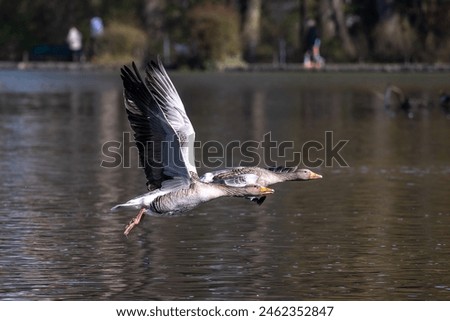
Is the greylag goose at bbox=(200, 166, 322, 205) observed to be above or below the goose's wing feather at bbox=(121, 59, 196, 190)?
below

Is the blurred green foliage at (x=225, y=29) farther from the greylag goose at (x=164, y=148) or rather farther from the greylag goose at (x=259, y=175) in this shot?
the greylag goose at (x=164, y=148)

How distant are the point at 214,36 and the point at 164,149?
55932mm

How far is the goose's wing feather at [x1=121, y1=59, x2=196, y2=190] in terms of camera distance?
15.4m

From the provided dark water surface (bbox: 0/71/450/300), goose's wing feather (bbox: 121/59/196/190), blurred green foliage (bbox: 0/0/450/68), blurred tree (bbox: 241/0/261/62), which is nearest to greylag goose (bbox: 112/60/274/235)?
goose's wing feather (bbox: 121/59/196/190)

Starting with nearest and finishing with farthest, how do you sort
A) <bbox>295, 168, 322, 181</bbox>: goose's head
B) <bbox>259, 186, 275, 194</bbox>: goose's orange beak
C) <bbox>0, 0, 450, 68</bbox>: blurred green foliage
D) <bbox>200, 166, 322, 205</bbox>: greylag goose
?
1. <bbox>259, 186, 275, 194</bbox>: goose's orange beak
2. <bbox>200, 166, 322, 205</bbox>: greylag goose
3. <bbox>295, 168, 322, 181</bbox>: goose's head
4. <bbox>0, 0, 450, 68</bbox>: blurred green foliage

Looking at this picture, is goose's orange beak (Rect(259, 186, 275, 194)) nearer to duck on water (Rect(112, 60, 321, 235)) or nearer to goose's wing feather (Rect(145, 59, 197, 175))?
duck on water (Rect(112, 60, 321, 235))

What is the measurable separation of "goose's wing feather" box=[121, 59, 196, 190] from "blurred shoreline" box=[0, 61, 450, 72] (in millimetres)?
54629

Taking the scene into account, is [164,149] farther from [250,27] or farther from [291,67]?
[250,27]

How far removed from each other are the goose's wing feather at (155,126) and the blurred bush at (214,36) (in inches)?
2176

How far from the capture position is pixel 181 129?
15.6 m

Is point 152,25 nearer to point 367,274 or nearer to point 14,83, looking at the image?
point 14,83

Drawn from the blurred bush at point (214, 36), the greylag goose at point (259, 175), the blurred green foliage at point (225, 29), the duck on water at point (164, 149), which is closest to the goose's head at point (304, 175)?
the greylag goose at point (259, 175)

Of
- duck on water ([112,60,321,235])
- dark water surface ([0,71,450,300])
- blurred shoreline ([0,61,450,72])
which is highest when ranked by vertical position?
duck on water ([112,60,321,235])
